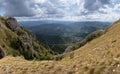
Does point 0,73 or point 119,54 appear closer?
point 119,54

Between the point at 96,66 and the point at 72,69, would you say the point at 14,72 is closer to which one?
the point at 72,69

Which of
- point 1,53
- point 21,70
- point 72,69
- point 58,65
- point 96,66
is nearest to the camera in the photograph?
point 96,66

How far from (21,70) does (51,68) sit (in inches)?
149

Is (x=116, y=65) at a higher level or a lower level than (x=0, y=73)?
higher

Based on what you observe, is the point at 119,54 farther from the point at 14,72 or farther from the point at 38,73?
the point at 14,72

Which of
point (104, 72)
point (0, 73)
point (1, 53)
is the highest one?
point (104, 72)

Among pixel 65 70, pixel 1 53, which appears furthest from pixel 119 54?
pixel 1 53

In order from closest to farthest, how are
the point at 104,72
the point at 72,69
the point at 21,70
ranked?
1. the point at 104,72
2. the point at 72,69
3. the point at 21,70

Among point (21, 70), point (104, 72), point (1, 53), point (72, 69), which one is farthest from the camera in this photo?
point (1, 53)

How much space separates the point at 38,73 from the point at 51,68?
1.14m

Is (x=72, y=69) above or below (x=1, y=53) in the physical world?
above

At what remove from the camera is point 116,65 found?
690 inches

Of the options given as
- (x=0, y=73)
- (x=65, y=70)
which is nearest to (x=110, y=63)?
(x=65, y=70)

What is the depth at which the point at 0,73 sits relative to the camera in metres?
26.0
